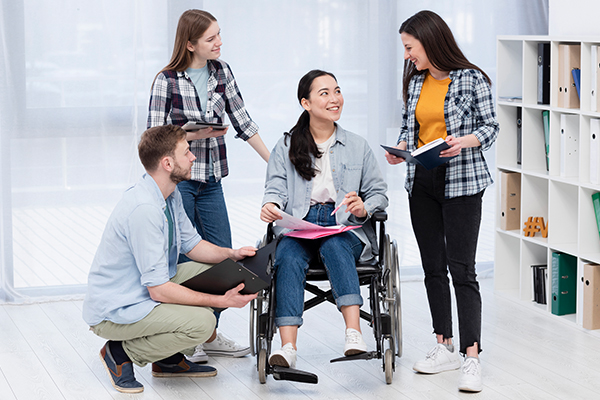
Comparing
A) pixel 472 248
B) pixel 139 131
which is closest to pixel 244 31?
pixel 139 131

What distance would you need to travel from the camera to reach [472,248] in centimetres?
280

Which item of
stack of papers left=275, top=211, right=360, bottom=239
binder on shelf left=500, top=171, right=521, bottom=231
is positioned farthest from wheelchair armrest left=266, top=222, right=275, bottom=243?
binder on shelf left=500, top=171, right=521, bottom=231

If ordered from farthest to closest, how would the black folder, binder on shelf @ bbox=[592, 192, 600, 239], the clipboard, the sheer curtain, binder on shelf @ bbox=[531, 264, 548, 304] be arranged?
the sheer curtain
binder on shelf @ bbox=[531, 264, 548, 304]
binder on shelf @ bbox=[592, 192, 600, 239]
the clipboard
the black folder

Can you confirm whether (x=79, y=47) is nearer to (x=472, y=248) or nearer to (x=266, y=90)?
(x=266, y=90)

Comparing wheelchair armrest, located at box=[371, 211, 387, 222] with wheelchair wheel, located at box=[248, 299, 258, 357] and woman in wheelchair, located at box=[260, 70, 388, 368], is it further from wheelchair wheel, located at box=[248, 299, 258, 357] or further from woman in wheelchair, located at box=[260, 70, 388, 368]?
wheelchair wheel, located at box=[248, 299, 258, 357]

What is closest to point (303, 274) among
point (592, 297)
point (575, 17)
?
point (592, 297)

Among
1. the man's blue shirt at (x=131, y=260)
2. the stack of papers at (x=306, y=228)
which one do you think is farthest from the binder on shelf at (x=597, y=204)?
the man's blue shirt at (x=131, y=260)

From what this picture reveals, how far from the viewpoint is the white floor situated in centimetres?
280

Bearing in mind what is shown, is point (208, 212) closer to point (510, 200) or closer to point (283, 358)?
point (283, 358)

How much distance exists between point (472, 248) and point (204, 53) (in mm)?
1253

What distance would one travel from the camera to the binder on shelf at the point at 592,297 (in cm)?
342

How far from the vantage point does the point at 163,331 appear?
8.79 feet

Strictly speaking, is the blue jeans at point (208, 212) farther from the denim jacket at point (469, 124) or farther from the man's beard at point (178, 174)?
the denim jacket at point (469, 124)

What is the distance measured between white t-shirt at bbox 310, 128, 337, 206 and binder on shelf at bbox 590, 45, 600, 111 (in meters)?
1.23
